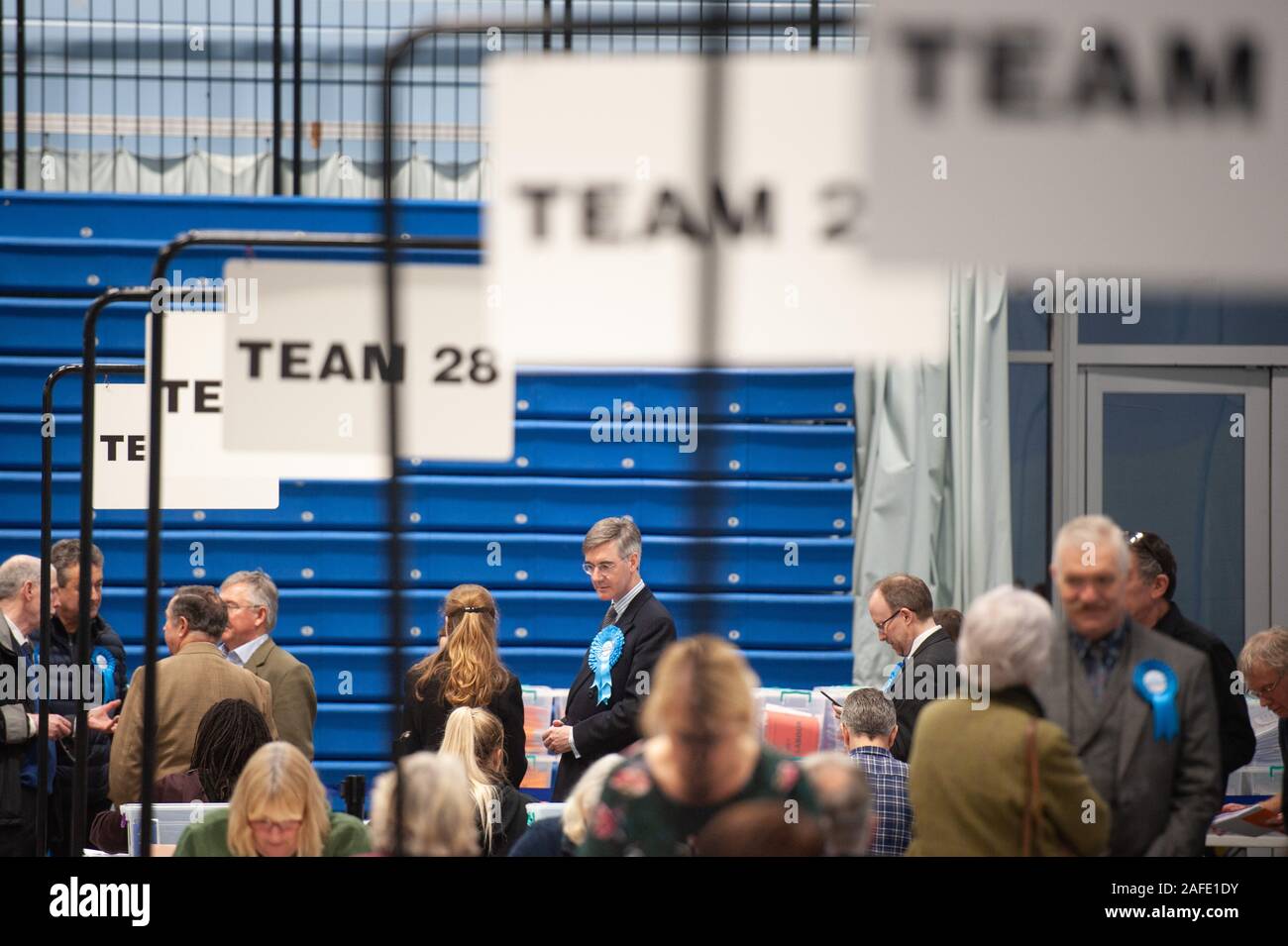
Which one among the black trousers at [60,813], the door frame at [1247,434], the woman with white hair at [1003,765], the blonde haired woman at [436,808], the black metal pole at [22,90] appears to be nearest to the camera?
the blonde haired woman at [436,808]

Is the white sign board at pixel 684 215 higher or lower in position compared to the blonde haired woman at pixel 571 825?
higher

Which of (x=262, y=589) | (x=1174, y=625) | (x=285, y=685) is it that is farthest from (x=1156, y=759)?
(x=262, y=589)

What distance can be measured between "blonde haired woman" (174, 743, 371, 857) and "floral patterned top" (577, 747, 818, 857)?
3.80ft

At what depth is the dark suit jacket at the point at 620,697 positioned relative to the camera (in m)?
3.93

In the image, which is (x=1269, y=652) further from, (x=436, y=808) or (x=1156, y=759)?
(x=436, y=808)

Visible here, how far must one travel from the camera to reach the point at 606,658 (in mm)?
4098

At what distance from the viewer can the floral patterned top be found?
163 centimetres

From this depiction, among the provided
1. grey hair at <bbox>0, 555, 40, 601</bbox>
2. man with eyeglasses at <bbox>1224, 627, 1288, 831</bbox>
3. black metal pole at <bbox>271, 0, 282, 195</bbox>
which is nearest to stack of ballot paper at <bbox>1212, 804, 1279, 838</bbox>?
man with eyeglasses at <bbox>1224, 627, 1288, 831</bbox>

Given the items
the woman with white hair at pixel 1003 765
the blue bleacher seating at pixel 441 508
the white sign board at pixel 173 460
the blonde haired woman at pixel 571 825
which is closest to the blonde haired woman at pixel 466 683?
the white sign board at pixel 173 460

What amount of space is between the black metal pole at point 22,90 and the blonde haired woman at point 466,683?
3.71m

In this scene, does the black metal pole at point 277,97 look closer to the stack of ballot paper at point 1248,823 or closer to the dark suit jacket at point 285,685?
the dark suit jacket at point 285,685

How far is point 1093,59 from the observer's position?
1352 mm

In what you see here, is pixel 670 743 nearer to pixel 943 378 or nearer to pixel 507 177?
pixel 507 177
